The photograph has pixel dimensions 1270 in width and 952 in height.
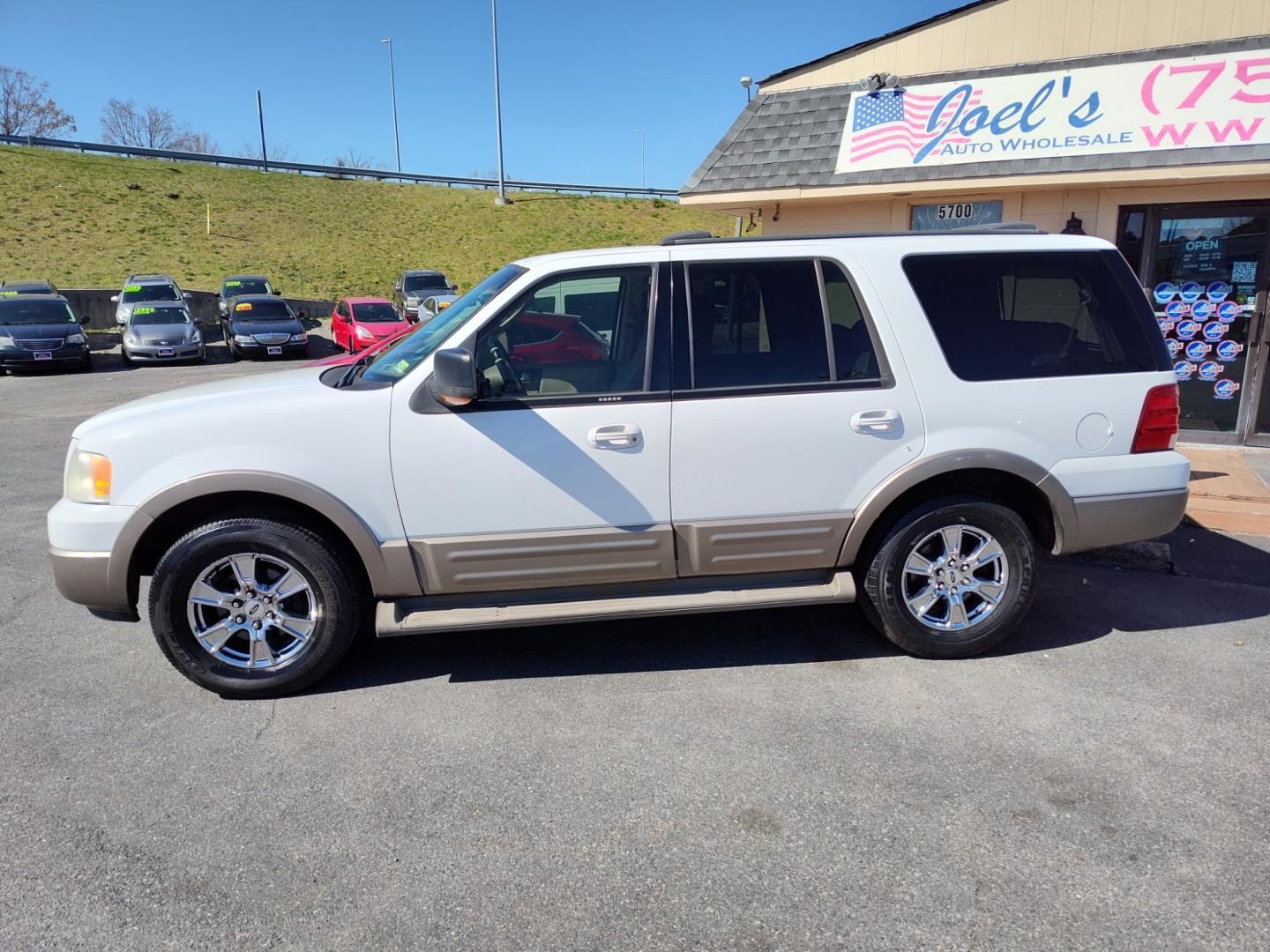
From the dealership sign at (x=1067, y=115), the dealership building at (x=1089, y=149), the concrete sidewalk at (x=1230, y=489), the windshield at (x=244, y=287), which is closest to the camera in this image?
the concrete sidewalk at (x=1230, y=489)

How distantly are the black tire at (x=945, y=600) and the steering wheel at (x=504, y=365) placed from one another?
1.87m

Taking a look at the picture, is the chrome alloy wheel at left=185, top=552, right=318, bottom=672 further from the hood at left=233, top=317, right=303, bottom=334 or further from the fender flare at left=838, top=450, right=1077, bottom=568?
the hood at left=233, top=317, right=303, bottom=334

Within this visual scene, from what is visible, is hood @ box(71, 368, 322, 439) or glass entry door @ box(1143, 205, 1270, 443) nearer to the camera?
hood @ box(71, 368, 322, 439)

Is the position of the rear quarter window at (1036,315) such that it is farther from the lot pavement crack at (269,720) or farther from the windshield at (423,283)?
the windshield at (423,283)

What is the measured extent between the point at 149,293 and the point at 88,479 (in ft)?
72.8

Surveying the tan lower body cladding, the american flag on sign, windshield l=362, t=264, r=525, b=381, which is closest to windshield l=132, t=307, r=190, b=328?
the american flag on sign

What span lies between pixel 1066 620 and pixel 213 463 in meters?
4.34

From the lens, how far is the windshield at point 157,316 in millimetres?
20219

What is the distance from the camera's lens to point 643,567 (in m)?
4.05

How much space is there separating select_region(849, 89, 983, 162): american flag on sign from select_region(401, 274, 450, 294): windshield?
19.8 meters

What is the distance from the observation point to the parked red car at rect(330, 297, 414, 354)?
807 inches

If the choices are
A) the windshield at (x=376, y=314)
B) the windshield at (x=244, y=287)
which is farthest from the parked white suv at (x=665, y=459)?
the windshield at (x=244, y=287)

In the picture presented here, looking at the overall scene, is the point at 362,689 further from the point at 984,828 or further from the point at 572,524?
the point at 984,828

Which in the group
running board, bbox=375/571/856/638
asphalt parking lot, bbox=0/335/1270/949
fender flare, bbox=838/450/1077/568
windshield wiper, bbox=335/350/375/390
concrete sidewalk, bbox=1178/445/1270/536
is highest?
windshield wiper, bbox=335/350/375/390
